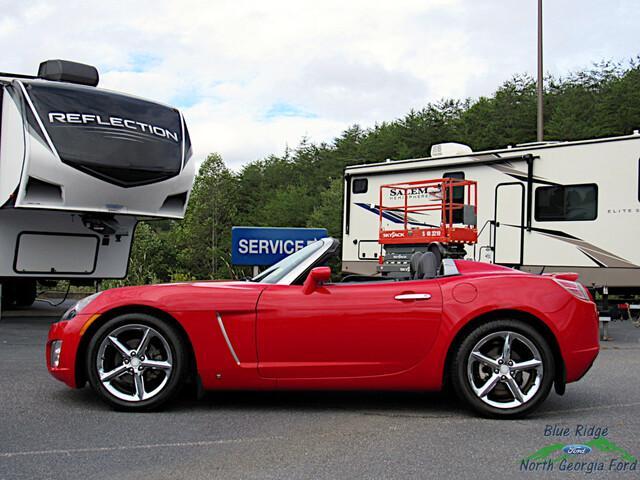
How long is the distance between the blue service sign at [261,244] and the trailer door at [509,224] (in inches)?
169

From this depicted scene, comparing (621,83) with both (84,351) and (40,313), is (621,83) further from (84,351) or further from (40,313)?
(84,351)

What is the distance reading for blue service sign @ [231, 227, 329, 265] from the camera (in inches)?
398

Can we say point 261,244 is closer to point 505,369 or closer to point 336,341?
point 336,341

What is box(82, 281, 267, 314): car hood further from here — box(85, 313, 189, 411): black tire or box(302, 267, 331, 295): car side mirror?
box(302, 267, 331, 295): car side mirror

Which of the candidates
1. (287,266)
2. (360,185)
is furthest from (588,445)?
(360,185)

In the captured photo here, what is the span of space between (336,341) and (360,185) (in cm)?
1099

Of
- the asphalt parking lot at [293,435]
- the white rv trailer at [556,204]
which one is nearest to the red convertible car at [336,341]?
the asphalt parking lot at [293,435]

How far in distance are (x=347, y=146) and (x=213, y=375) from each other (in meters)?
55.6

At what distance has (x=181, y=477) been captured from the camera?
3.58 m

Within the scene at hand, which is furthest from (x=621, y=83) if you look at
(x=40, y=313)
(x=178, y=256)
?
(x=178, y=256)

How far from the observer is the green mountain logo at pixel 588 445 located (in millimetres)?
3963

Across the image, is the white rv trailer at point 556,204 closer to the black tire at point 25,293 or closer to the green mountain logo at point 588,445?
the black tire at point 25,293

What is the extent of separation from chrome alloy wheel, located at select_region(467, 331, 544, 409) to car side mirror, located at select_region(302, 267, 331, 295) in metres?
1.08

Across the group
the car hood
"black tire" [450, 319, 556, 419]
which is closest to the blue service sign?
the car hood
